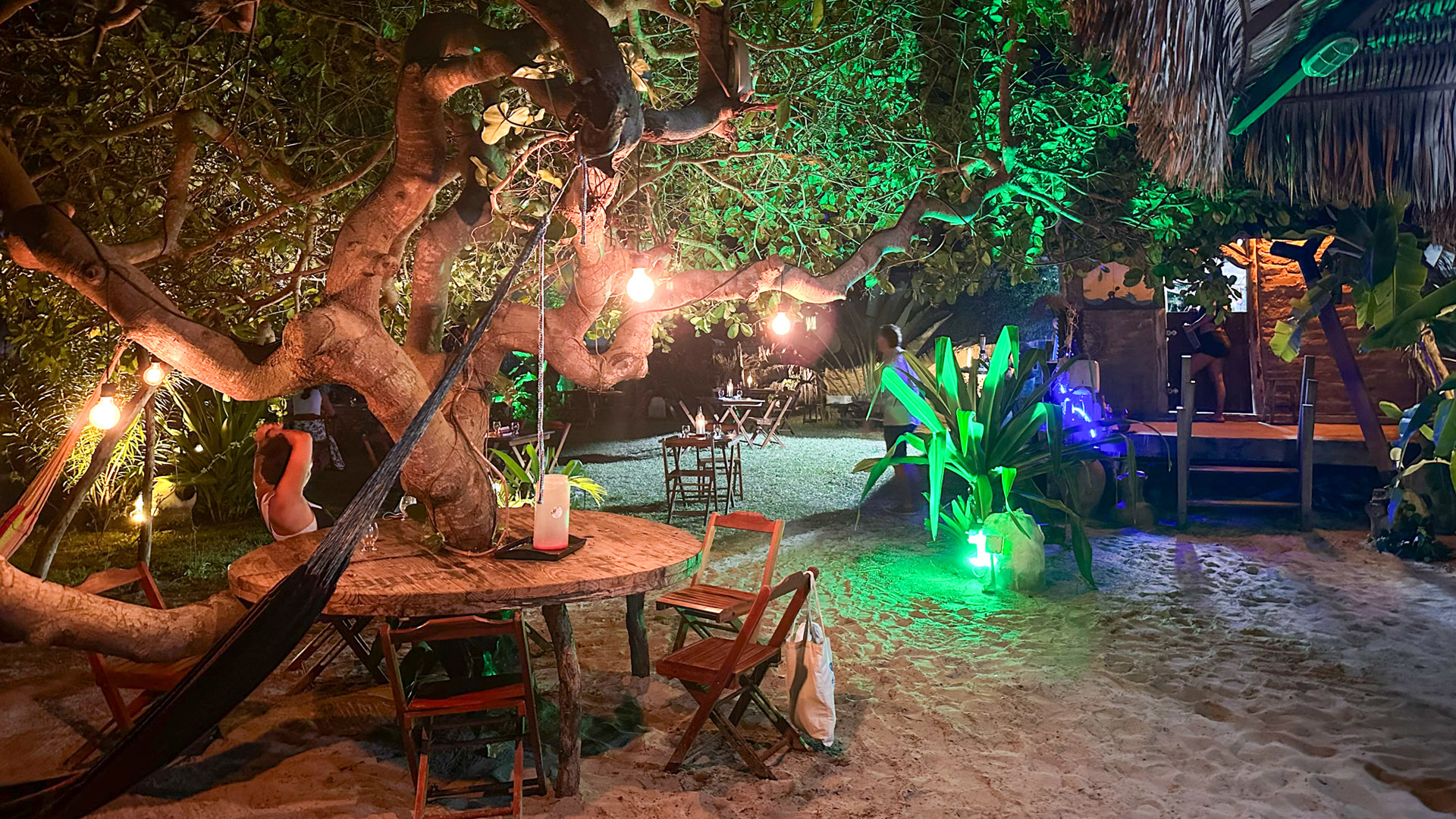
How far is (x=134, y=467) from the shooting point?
7.75 meters

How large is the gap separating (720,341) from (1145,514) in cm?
1528

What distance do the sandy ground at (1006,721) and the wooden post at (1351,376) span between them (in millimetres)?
2182

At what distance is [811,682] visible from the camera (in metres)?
3.37

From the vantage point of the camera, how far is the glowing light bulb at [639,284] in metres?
4.18

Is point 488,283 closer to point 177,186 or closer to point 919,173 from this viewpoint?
point 177,186

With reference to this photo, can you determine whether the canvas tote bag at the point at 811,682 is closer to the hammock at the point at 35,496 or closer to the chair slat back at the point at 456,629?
the chair slat back at the point at 456,629

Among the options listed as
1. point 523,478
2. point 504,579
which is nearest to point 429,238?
point 504,579

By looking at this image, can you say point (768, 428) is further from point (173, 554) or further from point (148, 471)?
point (148, 471)

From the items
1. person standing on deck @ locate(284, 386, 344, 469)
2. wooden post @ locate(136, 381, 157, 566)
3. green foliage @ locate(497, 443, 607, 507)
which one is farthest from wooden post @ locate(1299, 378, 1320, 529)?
person standing on deck @ locate(284, 386, 344, 469)

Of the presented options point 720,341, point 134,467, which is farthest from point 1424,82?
point 720,341

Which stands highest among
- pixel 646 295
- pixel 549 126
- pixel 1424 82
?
pixel 1424 82

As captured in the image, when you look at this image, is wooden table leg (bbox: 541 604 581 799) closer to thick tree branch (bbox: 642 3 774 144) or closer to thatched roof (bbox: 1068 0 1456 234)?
thick tree branch (bbox: 642 3 774 144)

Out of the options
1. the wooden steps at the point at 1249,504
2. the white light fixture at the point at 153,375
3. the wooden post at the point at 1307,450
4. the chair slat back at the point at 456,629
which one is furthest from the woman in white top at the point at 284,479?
the wooden post at the point at 1307,450

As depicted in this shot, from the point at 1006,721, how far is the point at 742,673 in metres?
1.28
